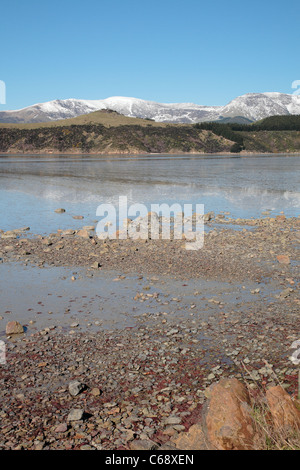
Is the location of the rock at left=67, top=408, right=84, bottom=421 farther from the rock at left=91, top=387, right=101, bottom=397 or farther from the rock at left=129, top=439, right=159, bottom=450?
the rock at left=129, top=439, right=159, bottom=450

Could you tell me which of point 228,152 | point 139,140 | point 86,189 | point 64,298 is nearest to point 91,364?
point 64,298

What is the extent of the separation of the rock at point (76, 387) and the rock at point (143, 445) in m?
1.55

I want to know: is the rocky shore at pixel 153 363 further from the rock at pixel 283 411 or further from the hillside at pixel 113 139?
the hillside at pixel 113 139

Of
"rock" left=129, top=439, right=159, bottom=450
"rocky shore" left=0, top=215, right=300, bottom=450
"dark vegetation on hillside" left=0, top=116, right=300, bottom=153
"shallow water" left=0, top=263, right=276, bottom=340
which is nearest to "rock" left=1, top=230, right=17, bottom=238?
"rocky shore" left=0, top=215, right=300, bottom=450

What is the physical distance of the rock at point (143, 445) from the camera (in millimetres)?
5242

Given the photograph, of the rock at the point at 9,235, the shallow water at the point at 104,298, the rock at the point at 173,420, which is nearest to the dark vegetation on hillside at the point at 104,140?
the rock at the point at 9,235

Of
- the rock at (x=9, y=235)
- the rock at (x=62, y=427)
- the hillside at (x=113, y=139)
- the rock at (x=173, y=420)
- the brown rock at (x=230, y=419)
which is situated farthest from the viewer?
the hillside at (x=113, y=139)

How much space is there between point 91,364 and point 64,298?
3753 mm

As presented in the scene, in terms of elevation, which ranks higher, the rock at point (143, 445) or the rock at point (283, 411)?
the rock at point (283, 411)

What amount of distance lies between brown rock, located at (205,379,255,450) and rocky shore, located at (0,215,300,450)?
0.11 m

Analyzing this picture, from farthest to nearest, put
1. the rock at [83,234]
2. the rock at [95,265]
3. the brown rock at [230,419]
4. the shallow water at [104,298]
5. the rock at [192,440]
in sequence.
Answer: the rock at [83,234] → the rock at [95,265] → the shallow water at [104,298] → the rock at [192,440] → the brown rock at [230,419]

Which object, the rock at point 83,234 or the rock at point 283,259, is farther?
the rock at point 83,234

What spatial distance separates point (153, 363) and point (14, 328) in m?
3.34

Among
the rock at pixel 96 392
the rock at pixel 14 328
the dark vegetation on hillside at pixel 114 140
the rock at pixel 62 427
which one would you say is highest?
the dark vegetation on hillside at pixel 114 140
